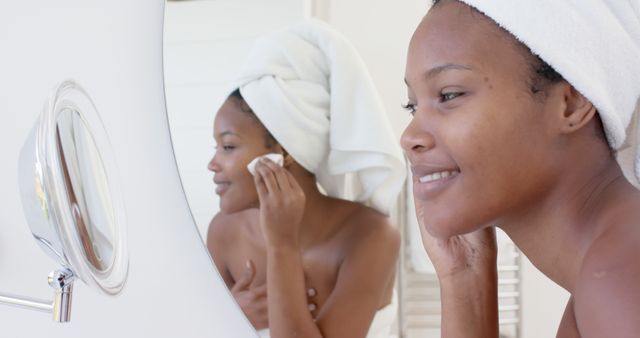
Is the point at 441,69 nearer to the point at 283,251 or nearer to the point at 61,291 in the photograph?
the point at 283,251

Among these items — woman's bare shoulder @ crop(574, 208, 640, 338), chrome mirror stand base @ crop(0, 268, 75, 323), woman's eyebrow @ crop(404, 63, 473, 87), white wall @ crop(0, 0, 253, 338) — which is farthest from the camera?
white wall @ crop(0, 0, 253, 338)

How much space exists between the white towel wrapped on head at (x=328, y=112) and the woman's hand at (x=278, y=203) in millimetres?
42

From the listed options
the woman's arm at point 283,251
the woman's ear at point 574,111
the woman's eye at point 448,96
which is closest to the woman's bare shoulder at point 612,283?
the woman's ear at point 574,111

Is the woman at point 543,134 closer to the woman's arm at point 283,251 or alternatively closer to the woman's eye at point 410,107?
the woman's eye at point 410,107

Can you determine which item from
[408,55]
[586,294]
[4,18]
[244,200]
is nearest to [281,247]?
[244,200]

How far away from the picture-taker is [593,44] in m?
0.74

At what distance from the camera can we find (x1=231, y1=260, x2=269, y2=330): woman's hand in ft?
3.56

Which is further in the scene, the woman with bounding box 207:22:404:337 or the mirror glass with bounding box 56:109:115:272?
the woman with bounding box 207:22:404:337

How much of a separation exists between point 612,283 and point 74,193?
63 centimetres

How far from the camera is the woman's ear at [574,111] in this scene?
0.76 meters

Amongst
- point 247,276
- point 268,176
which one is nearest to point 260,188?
point 268,176

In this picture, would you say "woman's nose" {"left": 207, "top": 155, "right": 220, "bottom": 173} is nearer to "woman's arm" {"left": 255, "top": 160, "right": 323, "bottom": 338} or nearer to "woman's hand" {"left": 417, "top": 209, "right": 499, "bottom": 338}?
"woman's arm" {"left": 255, "top": 160, "right": 323, "bottom": 338}

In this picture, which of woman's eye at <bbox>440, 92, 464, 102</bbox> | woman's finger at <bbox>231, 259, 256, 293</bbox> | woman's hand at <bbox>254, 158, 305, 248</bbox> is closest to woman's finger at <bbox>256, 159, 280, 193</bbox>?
woman's hand at <bbox>254, 158, 305, 248</bbox>

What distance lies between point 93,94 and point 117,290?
39 cm
